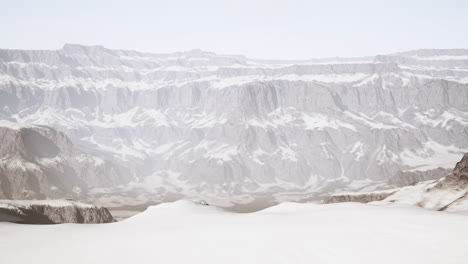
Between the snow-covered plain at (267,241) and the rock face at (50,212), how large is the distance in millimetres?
64938

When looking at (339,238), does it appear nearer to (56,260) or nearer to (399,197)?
(56,260)

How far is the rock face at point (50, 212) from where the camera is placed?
96.9m

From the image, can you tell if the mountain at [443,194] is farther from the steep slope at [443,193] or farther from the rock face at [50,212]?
the rock face at [50,212]

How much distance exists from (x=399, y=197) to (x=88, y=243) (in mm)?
101418

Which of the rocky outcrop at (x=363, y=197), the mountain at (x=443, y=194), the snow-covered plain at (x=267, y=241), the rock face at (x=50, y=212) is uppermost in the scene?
the snow-covered plain at (x=267, y=241)

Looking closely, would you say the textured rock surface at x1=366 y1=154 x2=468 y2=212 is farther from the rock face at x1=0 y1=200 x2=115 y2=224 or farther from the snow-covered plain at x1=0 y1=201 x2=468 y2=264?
the rock face at x1=0 y1=200 x2=115 y2=224

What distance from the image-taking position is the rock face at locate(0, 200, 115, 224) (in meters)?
96.9

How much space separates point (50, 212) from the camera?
111 meters

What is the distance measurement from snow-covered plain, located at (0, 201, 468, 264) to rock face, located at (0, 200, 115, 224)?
64.9 metres

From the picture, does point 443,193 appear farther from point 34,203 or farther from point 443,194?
point 34,203

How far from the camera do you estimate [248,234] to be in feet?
97.6

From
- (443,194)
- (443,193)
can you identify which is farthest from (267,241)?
(443,193)

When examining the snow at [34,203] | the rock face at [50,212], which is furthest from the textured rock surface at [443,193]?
the snow at [34,203]

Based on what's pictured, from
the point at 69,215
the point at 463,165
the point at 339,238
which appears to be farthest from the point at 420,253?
the point at 69,215
